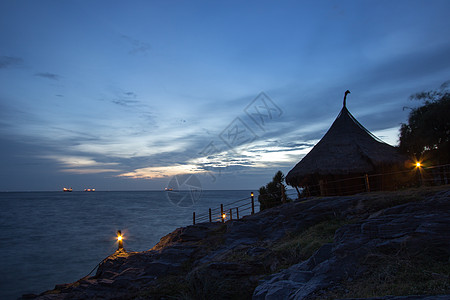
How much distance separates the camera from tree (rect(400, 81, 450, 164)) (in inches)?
688

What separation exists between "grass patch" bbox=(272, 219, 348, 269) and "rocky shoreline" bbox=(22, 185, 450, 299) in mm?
29

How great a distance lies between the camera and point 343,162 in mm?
15375

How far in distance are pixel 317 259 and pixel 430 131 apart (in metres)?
16.7

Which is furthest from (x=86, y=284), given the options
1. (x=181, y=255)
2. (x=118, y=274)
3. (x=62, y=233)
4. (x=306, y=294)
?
(x=62, y=233)

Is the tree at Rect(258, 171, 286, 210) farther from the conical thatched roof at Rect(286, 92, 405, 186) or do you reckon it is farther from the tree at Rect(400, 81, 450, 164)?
the tree at Rect(400, 81, 450, 164)

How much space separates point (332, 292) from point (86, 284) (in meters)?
10.4

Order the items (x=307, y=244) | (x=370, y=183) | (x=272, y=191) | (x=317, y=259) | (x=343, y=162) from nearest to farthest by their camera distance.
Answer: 1. (x=317, y=259)
2. (x=307, y=244)
3. (x=343, y=162)
4. (x=370, y=183)
5. (x=272, y=191)

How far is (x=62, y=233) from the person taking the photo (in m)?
34.9

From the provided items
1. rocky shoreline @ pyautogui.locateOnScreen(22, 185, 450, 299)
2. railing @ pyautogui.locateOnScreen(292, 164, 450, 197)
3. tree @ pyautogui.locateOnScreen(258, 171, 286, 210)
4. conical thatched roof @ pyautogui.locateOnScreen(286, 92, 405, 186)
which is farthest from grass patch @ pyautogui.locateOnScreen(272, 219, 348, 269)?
tree @ pyautogui.locateOnScreen(258, 171, 286, 210)

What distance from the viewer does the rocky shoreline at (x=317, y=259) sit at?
4398 millimetres

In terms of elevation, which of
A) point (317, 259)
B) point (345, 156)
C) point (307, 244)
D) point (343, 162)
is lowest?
point (307, 244)

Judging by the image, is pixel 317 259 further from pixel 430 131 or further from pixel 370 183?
pixel 430 131

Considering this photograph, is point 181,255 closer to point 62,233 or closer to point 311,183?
point 311,183

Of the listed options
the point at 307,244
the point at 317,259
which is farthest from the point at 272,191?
the point at 317,259
